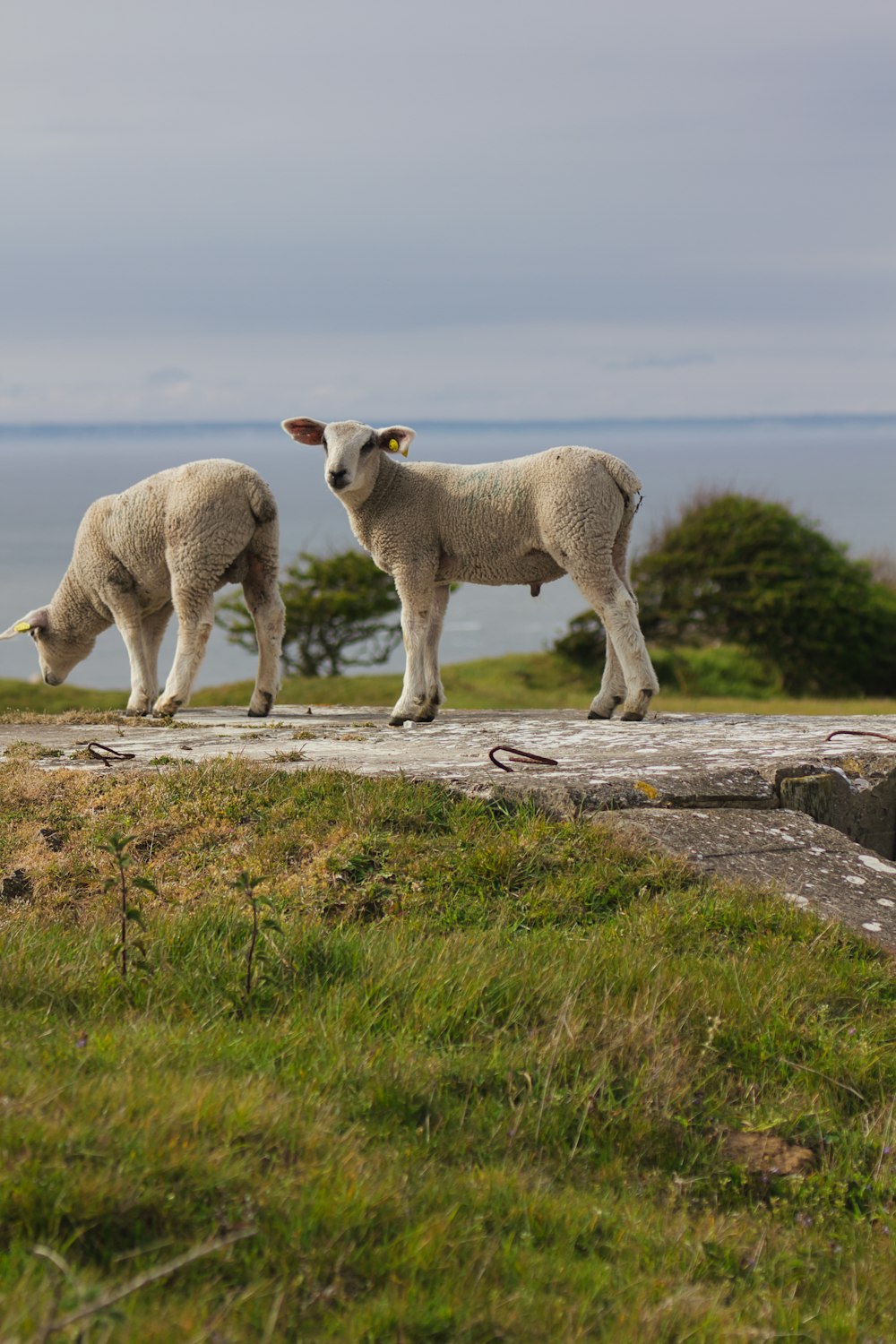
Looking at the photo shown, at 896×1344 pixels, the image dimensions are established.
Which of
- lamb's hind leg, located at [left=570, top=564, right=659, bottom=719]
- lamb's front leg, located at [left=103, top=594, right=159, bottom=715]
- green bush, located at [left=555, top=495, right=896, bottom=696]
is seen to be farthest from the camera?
green bush, located at [left=555, top=495, right=896, bottom=696]

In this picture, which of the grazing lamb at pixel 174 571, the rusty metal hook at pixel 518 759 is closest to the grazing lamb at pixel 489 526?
the grazing lamb at pixel 174 571

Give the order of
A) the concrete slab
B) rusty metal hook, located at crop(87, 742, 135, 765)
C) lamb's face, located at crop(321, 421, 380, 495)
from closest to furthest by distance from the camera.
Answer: the concrete slab
rusty metal hook, located at crop(87, 742, 135, 765)
lamb's face, located at crop(321, 421, 380, 495)

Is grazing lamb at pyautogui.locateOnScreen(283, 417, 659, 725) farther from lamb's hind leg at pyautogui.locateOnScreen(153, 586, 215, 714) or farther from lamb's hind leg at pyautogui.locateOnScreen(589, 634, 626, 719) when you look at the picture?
lamb's hind leg at pyautogui.locateOnScreen(153, 586, 215, 714)

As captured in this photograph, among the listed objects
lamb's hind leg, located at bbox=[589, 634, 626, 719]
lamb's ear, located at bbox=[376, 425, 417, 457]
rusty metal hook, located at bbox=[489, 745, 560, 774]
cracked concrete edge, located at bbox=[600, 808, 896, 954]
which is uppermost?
lamb's ear, located at bbox=[376, 425, 417, 457]

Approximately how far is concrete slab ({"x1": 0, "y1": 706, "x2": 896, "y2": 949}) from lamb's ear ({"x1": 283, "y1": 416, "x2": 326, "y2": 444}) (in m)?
2.19

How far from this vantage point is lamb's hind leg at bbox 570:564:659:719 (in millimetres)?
8914

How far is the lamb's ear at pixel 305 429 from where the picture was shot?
30.2 ft

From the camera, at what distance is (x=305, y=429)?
931cm

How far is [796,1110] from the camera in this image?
388 centimetres

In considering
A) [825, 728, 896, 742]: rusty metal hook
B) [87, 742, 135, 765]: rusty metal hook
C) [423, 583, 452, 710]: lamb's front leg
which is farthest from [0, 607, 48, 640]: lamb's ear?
[825, 728, 896, 742]: rusty metal hook

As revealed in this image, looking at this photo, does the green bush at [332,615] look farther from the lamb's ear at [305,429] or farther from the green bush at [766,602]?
the lamb's ear at [305,429]

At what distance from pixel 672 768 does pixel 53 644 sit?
21.6 feet

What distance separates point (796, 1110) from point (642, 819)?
6.57ft

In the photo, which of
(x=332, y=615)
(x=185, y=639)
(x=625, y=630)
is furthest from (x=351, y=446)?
(x=332, y=615)
